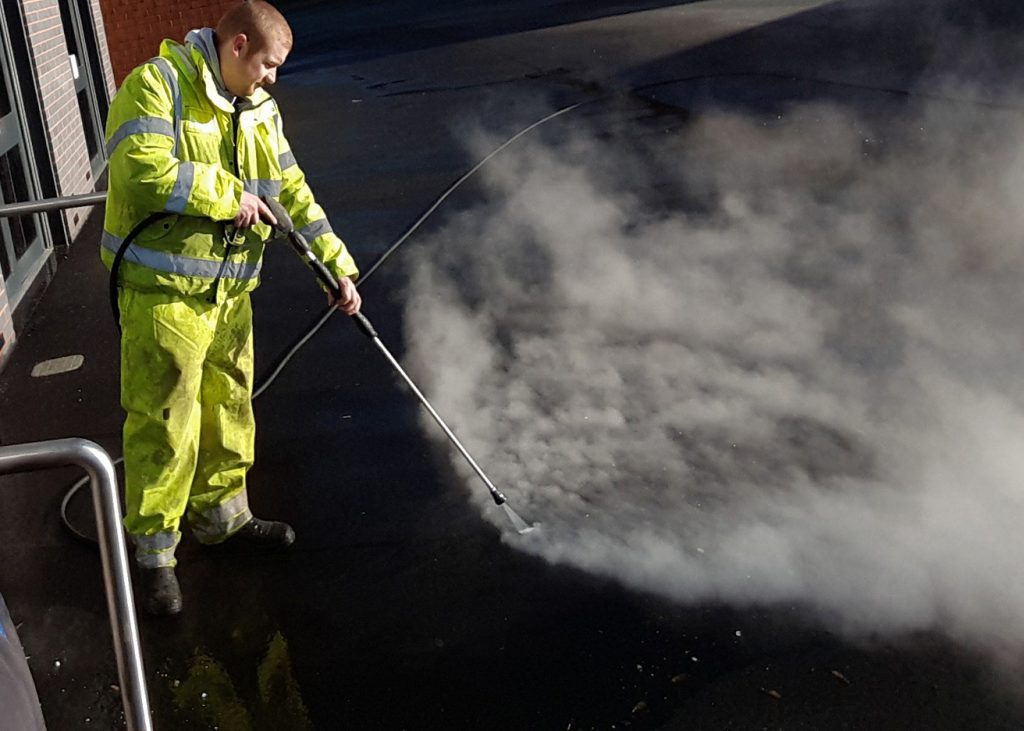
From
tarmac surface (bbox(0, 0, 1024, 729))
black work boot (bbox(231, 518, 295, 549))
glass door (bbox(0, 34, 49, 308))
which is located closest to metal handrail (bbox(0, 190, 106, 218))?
tarmac surface (bbox(0, 0, 1024, 729))

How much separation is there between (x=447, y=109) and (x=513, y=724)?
30.9ft

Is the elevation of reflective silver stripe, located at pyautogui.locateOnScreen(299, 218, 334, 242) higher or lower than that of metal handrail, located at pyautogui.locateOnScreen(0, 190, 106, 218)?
higher

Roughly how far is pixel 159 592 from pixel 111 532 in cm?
168

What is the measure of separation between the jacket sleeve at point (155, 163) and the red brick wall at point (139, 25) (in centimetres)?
1048

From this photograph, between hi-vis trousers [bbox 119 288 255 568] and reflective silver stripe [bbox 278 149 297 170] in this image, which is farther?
reflective silver stripe [bbox 278 149 297 170]

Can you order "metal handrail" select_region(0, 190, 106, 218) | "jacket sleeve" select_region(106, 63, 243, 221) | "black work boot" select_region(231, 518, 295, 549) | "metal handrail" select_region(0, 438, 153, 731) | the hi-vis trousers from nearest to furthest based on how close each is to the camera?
"metal handrail" select_region(0, 438, 153, 731)
"jacket sleeve" select_region(106, 63, 243, 221)
the hi-vis trousers
"black work boot" select_region(231, 518, 295, 549)
"metal handrail" select_region(0, 190, 106, 218)

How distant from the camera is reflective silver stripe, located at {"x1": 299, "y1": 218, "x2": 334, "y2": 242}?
12.9ft

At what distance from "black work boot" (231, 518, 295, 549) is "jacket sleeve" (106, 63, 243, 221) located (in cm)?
134

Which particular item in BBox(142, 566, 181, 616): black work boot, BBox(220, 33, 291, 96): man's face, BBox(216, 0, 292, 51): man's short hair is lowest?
BBox(142, 566, 181, 616): black work boot

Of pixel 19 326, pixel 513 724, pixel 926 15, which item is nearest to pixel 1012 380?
pixel 513 724

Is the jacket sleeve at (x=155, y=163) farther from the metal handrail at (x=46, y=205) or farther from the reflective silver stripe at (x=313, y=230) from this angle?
the metal handrail at (x=46, y=205)

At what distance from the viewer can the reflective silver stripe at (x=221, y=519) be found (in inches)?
158

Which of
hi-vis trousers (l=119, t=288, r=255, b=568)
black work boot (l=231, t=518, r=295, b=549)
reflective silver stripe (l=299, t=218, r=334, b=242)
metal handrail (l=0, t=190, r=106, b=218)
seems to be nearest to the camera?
hi-vis trousers (l=119, t=288, r=255, b=568)

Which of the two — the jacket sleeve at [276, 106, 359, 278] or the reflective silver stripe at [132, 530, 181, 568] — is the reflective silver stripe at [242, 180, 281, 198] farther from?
the reflective silver stripe at [132, 530, 181, 568]
